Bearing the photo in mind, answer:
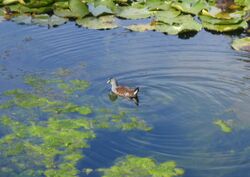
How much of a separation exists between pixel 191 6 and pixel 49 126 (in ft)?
17.9

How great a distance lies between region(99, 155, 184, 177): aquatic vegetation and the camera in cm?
632

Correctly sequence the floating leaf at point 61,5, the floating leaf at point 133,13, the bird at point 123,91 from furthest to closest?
the floating leaf at point 61,5 → the floating leaf at point 133,13 → the bird at point 123,91

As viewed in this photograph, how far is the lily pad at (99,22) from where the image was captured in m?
11.1

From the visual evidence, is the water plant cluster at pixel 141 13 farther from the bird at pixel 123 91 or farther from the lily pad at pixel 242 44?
the bird at pixel 123 91

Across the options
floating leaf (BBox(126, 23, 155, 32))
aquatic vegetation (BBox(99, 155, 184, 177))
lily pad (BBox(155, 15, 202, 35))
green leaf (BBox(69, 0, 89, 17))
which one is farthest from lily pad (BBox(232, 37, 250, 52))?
aquatic vegetation (BBox(99, 155, 184, 177))

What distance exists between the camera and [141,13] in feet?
37.4

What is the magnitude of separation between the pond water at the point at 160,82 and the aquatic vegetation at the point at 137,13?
0.22 metres

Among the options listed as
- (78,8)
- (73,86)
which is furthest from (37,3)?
(73,86)

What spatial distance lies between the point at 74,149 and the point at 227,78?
3.12 meters

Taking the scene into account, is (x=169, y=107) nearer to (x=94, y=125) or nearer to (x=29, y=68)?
(x=94, y=125)

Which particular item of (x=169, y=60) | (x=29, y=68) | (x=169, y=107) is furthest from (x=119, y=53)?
(x=169, y=107)

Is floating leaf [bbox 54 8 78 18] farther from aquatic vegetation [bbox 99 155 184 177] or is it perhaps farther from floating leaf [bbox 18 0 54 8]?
aquatic vegetation [bbox 99 155 184 177]

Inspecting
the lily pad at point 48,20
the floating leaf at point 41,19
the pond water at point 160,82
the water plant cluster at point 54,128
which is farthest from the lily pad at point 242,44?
the floating leaf at point 41,19

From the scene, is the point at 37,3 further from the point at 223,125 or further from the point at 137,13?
the point at 223,125
